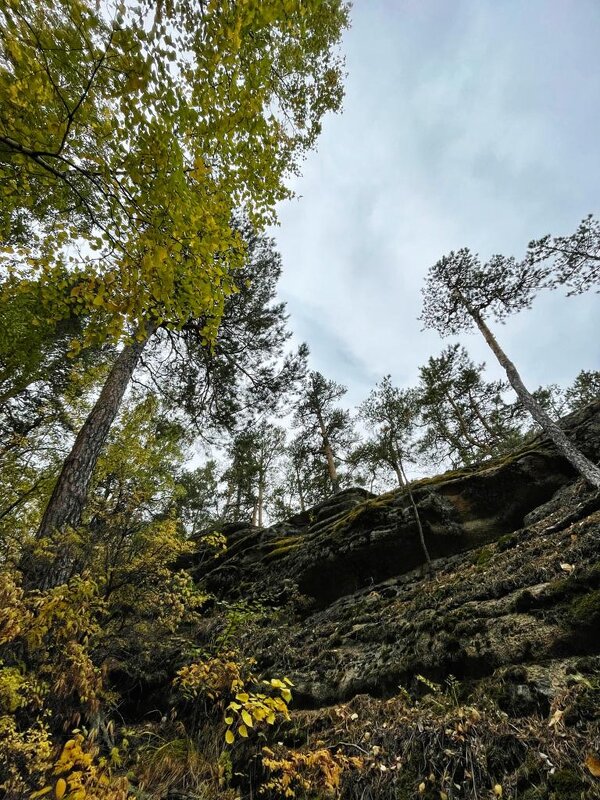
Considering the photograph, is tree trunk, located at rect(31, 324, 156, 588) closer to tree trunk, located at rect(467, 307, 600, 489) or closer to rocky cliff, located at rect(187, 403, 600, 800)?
rocky cliff, located at rect(187, 403, 600, 800)

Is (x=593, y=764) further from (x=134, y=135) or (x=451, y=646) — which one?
(x=134, y=135)

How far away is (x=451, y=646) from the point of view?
397cm

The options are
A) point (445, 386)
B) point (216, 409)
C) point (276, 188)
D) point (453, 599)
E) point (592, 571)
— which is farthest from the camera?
point (445, 386)

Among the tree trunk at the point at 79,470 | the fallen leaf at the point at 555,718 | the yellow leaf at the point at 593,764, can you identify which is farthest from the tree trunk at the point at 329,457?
the yellow leaf at the point at 593,764

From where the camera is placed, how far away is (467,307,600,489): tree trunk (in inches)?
316

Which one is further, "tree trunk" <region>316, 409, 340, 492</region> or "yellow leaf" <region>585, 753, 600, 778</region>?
"tree trunk" <region>316, 409, 340, 492</region>

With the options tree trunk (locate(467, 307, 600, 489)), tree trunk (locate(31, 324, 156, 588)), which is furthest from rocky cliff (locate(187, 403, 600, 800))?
tree trunk (locate(31, 324, 156, 588))

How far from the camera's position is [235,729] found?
4168mm

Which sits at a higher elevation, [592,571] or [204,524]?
[204,524]

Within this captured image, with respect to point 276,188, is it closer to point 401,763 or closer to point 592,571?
point 592,571

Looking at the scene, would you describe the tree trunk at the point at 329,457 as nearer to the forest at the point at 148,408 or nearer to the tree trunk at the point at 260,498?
the tree trunk at the point at 260,498

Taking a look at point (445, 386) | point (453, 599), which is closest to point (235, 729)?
point (453, 599)

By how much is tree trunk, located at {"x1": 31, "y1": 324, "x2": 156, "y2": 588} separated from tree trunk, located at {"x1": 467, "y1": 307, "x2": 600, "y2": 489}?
10010 millimetres

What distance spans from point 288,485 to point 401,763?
20.4 m
